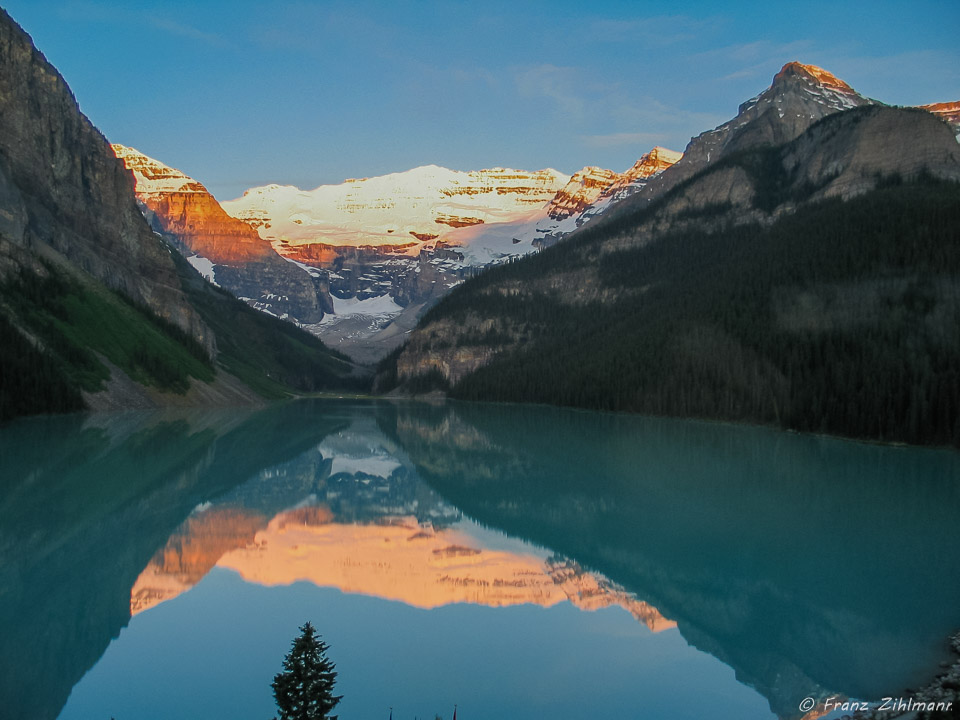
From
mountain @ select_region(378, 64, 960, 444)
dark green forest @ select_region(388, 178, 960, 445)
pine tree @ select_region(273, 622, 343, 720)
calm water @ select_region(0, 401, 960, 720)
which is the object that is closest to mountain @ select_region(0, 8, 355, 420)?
calm water @ select_region(0, 401, 960, 720)

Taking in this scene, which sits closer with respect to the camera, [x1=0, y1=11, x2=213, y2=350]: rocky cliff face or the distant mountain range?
the distant mountain range

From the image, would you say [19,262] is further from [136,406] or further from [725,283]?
[725,283]

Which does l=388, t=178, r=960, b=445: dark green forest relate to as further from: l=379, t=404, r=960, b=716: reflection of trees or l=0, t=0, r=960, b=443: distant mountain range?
l=379, t=404, r=960, b=716: reflection of trees

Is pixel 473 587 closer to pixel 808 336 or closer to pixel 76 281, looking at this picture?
pixel 808 336

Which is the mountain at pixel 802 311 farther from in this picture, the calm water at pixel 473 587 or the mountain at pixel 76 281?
the mountain at pixel 76 281

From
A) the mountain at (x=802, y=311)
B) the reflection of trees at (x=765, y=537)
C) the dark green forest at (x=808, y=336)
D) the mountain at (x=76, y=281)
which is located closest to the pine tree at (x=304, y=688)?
the reflection of trees at (x=765, y=537)
